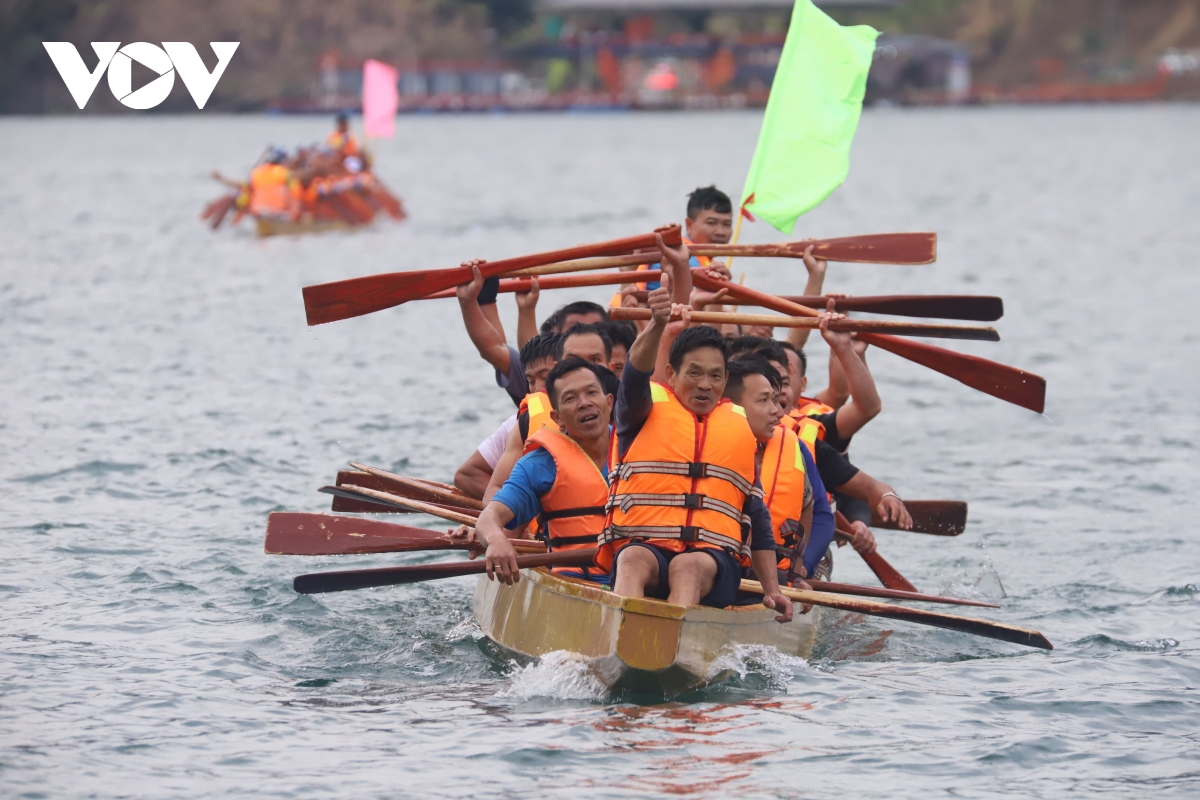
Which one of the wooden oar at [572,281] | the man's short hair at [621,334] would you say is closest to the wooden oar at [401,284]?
the wooden oar at [572,281]

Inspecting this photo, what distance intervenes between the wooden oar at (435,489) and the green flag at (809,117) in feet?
9.38

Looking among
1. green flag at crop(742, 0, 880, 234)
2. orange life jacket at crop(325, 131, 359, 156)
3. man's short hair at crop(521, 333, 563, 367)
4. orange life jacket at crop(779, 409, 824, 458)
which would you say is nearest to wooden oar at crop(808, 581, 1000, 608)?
orange life jacket at crop(779, 409, 824, 458)

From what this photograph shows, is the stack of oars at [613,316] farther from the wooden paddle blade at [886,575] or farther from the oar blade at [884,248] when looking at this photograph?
the oar blade at [884,248]

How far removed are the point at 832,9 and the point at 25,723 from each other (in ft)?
326

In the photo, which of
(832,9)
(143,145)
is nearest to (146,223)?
(143,145)

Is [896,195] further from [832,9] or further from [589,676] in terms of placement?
[832,9]

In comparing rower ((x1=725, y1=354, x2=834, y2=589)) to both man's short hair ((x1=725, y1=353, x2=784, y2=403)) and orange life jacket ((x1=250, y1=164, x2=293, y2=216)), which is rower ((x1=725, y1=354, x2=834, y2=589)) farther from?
orange life jacket ((x1=250, y1=164, x2=293, y2=216))

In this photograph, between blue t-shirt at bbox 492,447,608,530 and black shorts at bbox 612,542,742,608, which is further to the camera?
Answer: blue t-shirt at bbox 492,447,608,530

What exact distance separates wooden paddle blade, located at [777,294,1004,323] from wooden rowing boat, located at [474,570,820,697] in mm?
1595

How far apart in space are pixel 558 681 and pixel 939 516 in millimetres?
3090

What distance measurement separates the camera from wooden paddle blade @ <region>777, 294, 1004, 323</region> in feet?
24.9

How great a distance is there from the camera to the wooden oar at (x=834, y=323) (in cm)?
702

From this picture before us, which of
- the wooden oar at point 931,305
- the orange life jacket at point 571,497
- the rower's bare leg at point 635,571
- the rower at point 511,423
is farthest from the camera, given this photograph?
the rower at point 511,423

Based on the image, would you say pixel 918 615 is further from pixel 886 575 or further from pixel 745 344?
pixel 745 344
